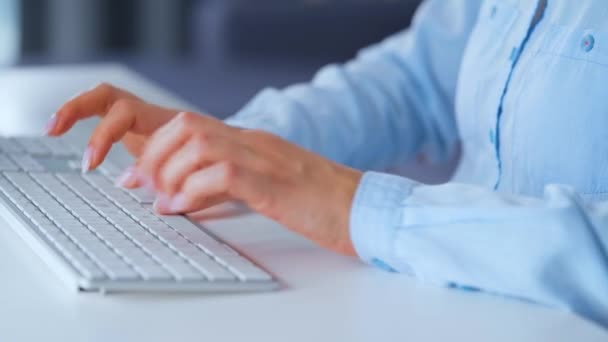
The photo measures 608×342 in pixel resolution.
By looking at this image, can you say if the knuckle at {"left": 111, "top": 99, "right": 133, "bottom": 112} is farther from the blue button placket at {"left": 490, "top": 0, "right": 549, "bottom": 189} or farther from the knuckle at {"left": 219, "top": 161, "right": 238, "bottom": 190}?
the blue button placket at {"left": 490, "top": 0, "right": 549, "bottom": 189}

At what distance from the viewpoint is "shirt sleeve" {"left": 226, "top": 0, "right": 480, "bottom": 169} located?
1.15m

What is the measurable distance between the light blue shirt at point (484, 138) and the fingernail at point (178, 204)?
0.13m

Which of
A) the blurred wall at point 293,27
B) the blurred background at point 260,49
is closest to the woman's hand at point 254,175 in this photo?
the blurred background at point 260,49

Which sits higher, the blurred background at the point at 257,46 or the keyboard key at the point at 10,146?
the keyboard key at the point at 10,146

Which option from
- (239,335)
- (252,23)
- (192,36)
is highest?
(239,335)

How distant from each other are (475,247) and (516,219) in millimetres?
34

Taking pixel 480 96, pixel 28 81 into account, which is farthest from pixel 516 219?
pixel 28 81

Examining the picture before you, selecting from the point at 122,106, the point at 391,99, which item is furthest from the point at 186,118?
the point at 391,99

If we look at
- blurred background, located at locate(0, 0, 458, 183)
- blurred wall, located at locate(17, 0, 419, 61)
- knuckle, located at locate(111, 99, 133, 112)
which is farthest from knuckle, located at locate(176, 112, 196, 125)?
blurred wall, located at locate(17, 0, 419, 61)

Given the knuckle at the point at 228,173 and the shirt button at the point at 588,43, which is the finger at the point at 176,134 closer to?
the knuckle at the point at 228,173

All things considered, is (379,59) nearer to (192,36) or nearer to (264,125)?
(264,125)

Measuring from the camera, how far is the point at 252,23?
107 inches

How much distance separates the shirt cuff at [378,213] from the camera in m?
0.76

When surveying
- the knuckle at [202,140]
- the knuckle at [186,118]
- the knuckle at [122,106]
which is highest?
the knuckle at [186,118]
